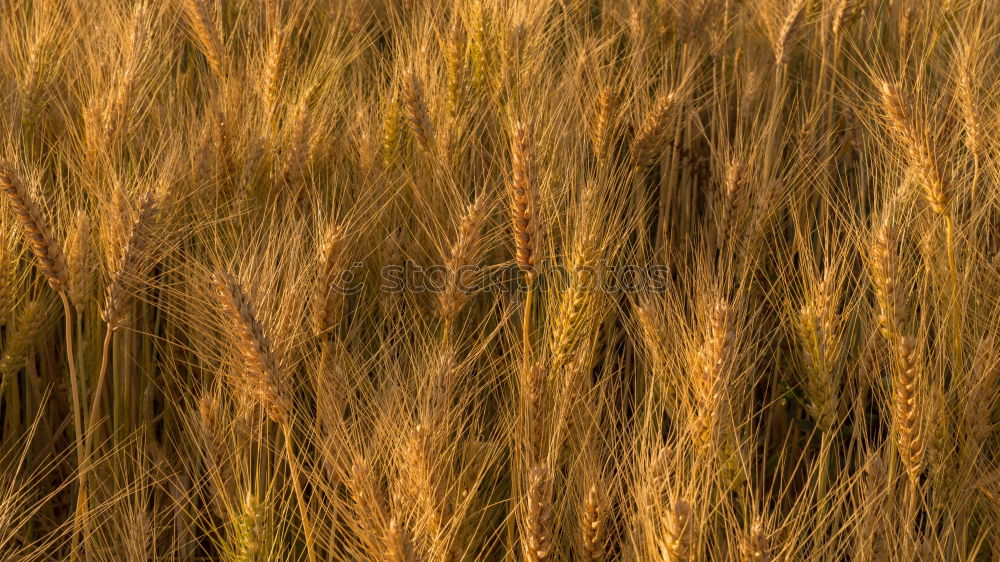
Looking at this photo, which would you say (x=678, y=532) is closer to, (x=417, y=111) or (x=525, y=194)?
(x=525, y=194)

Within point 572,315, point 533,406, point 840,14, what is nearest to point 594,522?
point 533,406

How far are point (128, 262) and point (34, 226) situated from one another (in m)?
0.14

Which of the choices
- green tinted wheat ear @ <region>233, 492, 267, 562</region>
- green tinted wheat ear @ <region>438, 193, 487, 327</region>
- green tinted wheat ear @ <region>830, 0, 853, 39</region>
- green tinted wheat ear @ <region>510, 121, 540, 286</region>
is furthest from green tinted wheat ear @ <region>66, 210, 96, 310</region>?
green tinted wheat ear @ <region>830, 0, 853, 39</region>

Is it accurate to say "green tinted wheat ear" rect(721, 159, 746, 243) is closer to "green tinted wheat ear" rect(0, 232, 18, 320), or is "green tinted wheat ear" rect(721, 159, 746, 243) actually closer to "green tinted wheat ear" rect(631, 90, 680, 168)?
"green tinted wheat ear" rect(631, 90, 680, 168)

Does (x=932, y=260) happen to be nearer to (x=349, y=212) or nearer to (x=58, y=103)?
(x=349, y=212)

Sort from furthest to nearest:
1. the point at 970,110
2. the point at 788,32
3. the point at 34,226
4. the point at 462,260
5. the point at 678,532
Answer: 1. the point at 788,32
2. the point at 970,110
3. the point at 462,260
4. the point at 34,226
5. the point at 678,532

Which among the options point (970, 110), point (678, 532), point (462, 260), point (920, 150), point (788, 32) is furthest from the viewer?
point (788, 32)

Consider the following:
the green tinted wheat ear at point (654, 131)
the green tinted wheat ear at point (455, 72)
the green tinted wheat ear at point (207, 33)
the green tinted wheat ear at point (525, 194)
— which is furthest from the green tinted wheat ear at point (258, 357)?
the green tinted wheat ear at point (654, 131)

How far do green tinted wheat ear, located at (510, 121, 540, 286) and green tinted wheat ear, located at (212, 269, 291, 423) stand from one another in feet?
1.38

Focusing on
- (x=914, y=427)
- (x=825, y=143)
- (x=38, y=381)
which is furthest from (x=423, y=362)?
(x=825, y=143)

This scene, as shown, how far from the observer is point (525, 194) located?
1.37m

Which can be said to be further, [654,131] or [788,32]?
[788,32]

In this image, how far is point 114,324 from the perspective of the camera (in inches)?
54.9

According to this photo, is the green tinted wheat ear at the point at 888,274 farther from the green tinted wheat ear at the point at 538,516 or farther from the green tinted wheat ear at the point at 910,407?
the green tinted wheat ear at the point at 538,516
